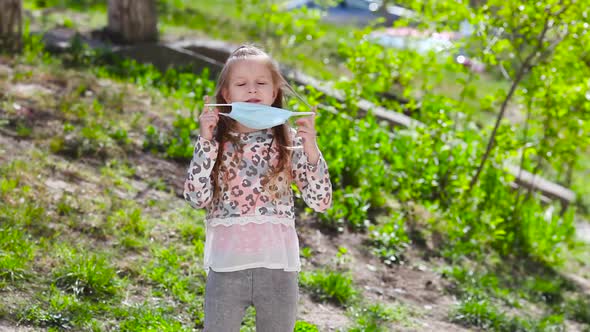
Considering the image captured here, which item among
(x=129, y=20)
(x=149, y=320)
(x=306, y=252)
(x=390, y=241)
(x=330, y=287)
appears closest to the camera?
(x=149, y=320)

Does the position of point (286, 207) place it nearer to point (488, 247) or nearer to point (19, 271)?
point (19, 271)

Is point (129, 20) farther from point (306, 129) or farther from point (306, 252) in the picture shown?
point (306, 129)

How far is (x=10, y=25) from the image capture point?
761 cm

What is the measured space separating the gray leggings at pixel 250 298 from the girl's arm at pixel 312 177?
0.29m

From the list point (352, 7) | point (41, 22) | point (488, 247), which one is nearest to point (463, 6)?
point (488, 247)

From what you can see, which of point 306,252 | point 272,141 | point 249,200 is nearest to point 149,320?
point 249,200

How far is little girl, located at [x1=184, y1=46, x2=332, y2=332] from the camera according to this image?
3.13m

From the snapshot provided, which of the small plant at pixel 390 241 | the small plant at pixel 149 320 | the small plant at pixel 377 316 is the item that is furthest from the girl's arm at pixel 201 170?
the small plant at pixel 390 241

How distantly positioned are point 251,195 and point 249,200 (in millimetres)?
20

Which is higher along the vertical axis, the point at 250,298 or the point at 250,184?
the point at 250,184

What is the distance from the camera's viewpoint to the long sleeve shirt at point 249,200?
10.3ft

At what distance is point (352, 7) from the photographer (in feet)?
48.7

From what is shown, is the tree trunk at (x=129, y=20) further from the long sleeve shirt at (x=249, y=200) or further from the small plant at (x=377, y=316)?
the long sleeve shirt at (x=249, y=200)

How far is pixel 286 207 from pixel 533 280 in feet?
11.4
